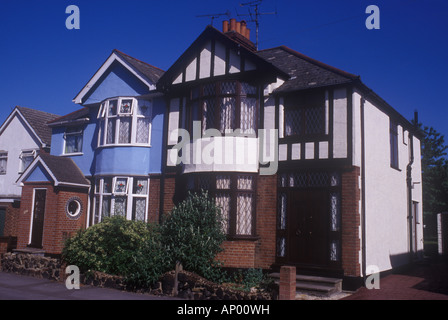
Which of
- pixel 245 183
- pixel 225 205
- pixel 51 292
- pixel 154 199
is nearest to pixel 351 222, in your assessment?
pixel 245 183

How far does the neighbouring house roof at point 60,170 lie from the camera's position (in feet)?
57.9

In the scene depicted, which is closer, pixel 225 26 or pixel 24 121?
pixel 225 26

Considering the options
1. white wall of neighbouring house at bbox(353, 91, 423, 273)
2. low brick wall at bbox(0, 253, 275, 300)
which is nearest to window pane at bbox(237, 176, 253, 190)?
white wall of neighbouring house at bbox(353, 91, 423, 273)

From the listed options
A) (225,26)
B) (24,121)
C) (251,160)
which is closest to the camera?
(251,160)

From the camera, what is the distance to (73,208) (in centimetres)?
1823

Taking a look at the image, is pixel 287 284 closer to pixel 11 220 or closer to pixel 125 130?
pixel 125 130

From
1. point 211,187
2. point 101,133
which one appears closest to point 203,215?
point 211,187

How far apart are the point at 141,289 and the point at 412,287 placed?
7960 millimetres

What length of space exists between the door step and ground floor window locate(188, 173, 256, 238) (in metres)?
2.43

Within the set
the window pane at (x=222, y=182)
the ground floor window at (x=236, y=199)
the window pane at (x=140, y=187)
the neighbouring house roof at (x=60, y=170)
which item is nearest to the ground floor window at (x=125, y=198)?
the window pane at (x=140, y=187)

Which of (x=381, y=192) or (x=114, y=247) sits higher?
(x=381, y=192)

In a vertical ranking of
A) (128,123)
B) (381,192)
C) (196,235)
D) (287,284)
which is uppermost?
(128,123)

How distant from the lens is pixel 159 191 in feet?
54.6

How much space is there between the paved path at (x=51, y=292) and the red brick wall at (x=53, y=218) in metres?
3.74
